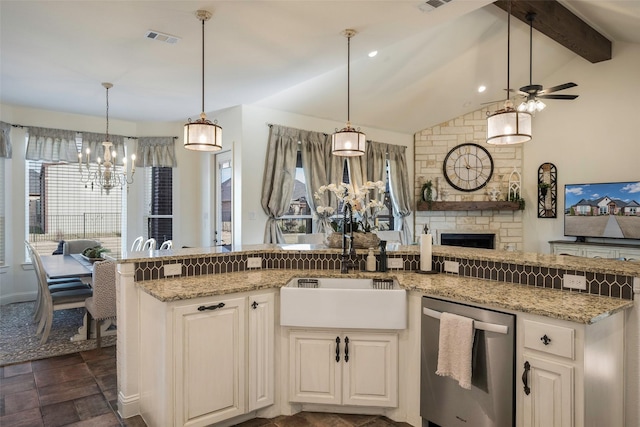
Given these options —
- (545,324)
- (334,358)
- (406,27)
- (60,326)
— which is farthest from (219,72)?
(545,324)

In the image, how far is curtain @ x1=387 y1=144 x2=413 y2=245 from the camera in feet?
23.1

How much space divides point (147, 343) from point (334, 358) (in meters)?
1.18

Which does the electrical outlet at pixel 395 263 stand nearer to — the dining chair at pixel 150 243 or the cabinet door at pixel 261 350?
the cabinet door at pixel 261 350

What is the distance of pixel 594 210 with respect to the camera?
20.1 ft

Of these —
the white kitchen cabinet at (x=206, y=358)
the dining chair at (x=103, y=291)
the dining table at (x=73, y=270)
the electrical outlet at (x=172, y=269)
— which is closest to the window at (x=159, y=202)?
the dining table at (x=73, y=270)

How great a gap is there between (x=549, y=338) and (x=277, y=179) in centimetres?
411

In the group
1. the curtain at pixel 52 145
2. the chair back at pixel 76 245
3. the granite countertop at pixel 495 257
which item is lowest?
the chair back at pixel 76 245

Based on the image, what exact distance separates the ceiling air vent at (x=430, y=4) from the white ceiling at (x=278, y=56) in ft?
0.17

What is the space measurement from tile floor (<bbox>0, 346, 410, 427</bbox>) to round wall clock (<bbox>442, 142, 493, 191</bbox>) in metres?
5.71

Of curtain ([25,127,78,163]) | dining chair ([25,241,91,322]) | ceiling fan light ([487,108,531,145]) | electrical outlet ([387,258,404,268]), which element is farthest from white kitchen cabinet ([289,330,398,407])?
curtain ([25,127,78,163])

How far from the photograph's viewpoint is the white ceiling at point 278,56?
9.27 ft

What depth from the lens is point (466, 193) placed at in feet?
24.1

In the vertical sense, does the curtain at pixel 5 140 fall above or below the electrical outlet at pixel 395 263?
above

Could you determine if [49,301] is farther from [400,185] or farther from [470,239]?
[470,239]
